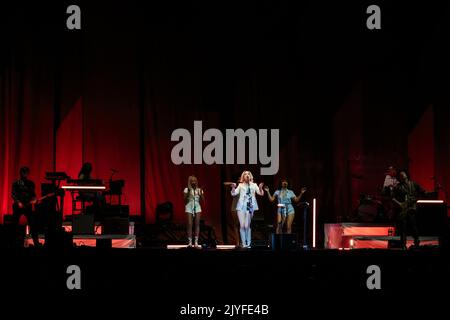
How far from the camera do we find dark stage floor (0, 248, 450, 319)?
8.34 meters

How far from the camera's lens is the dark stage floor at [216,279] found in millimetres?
8336

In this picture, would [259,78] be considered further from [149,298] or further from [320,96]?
[149,298]

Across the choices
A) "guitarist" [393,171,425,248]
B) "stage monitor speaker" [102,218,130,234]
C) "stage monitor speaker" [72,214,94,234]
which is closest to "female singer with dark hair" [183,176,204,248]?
"stage monitor speaker" [102,218,130,234]

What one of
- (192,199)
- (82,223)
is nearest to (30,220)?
(82,223)

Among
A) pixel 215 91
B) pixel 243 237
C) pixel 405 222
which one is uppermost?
pixel 215 91

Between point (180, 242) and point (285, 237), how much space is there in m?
5.29

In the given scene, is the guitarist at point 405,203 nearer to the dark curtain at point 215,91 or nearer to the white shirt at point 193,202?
the white shirt at point 193,202

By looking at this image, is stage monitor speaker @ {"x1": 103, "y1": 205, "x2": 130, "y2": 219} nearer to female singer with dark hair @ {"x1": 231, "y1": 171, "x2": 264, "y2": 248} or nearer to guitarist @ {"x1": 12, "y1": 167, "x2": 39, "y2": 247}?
female singer with dark hair @ {"x1": 231, "y1": 171, "x2": 264, "y2": 248}

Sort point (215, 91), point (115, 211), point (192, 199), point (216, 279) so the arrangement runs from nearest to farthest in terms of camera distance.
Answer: point (216, 279) → point (192, 199) → point (115, 211) → point (215, 91)

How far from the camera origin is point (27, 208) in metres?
12.0

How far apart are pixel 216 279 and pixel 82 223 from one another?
5.24 m

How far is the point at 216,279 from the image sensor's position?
29.0 ft

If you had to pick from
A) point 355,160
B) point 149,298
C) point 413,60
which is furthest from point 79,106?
point 149,298

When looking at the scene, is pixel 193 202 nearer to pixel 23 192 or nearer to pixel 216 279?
pixel 23 192
